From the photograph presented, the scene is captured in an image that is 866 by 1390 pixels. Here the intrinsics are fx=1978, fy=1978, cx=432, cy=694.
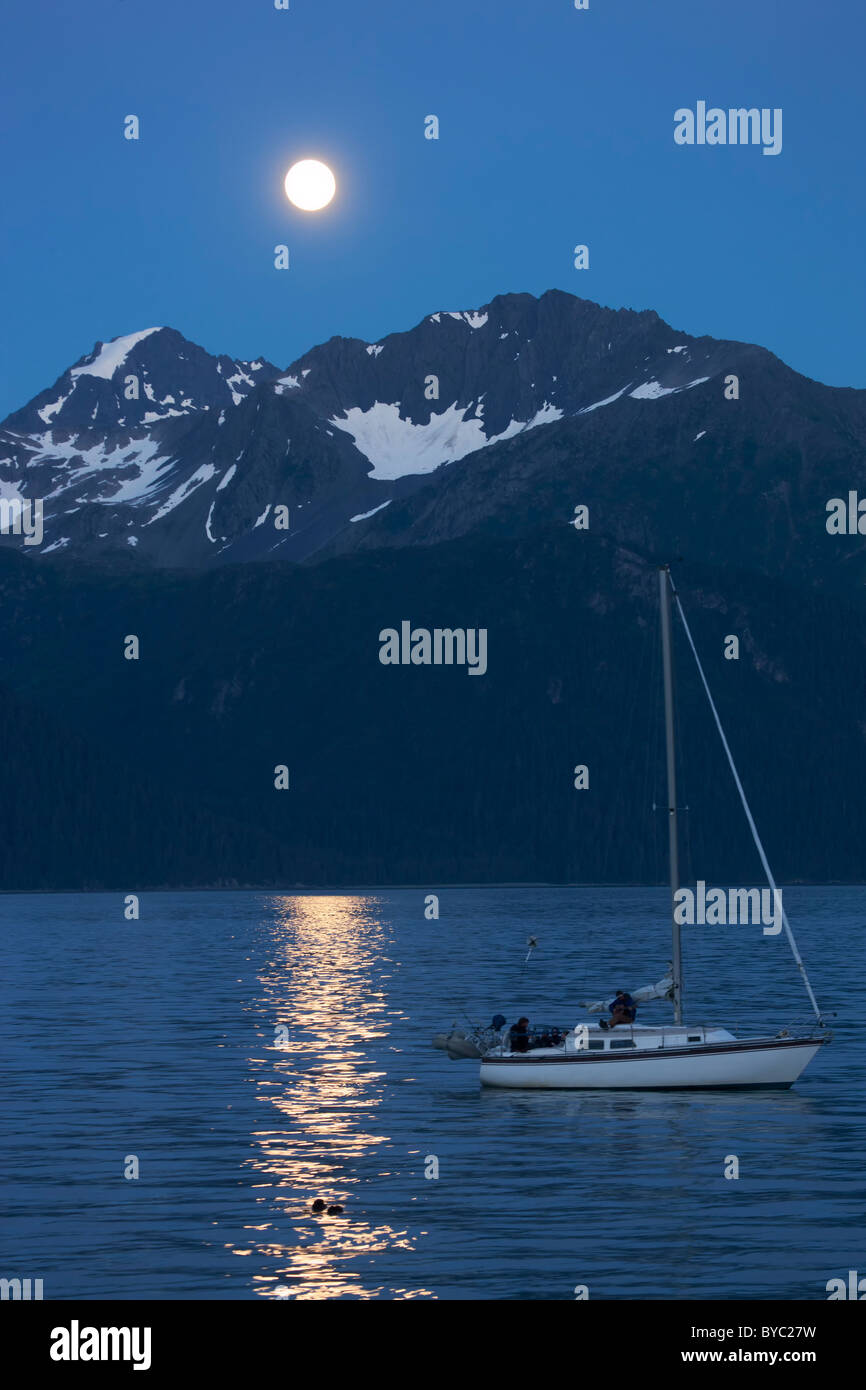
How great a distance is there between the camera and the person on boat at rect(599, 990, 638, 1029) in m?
76.0

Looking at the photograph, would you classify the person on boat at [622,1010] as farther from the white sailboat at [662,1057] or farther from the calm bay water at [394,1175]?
the calm bay water at [394,1175]

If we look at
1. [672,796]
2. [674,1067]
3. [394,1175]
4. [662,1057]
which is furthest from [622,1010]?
[394,1175]

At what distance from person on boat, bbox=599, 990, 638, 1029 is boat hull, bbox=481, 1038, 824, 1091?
178 cm

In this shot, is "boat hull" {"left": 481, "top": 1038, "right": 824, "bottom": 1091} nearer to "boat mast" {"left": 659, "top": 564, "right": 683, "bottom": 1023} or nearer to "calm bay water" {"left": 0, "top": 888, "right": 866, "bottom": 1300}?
"calm bay water" {"left": 0, "top": 888, "right": 866, "bottom": 1300}

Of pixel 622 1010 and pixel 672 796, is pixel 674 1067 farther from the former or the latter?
pixel 672 796

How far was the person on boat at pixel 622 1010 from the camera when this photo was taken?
7600cm

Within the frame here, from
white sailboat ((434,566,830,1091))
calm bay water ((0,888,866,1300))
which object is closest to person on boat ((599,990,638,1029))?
white sailboat ((434,566,830,1091))

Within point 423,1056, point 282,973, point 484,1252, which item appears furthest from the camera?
point 282,973

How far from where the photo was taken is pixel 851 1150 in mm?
63938

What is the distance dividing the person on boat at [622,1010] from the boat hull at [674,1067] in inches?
70.0
